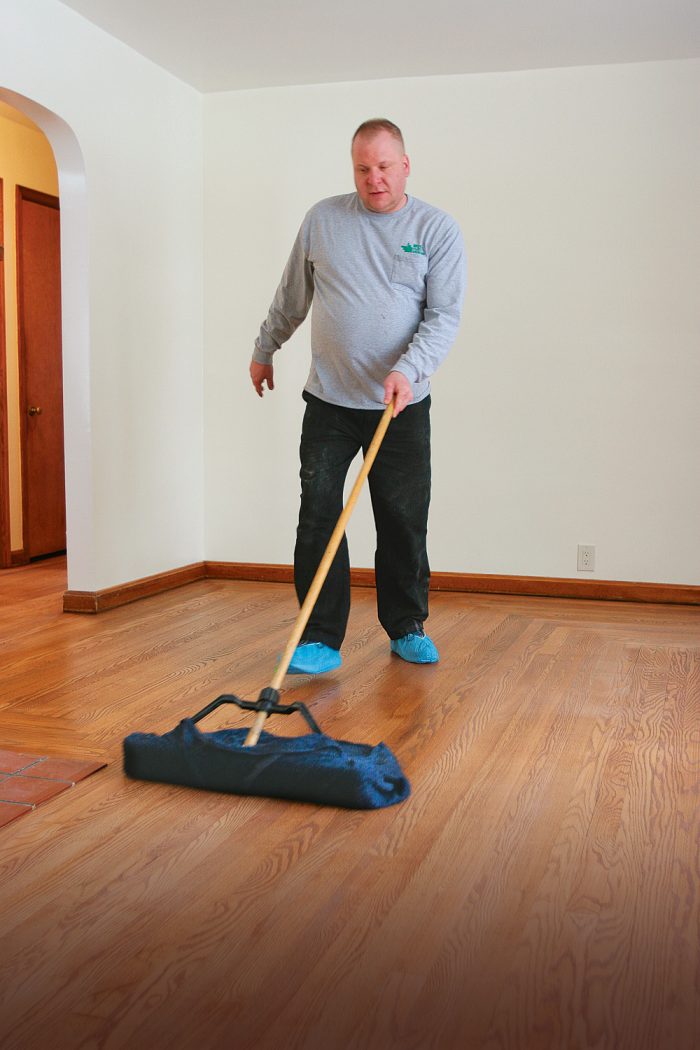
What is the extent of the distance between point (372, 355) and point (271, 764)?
1.43m

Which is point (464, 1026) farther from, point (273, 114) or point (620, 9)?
point (273, 114)

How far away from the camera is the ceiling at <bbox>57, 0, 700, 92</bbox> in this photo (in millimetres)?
3770

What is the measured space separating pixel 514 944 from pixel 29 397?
15.4ft

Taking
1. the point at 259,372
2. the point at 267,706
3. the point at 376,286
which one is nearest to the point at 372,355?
the point at 376,286

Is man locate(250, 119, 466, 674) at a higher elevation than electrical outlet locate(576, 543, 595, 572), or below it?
higher

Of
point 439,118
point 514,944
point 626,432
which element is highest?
point 439,118

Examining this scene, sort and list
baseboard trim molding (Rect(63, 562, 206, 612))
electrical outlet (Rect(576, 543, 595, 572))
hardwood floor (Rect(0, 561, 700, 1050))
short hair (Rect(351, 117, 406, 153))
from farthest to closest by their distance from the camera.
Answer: electrical outlet (Rect(576, 543, 595, 572))
baseboard trim molding (Rect(63, 562, 206, 612))
short hair (Rect(351, 117, 406, 153))
hardwood floor (Rect(0, 561, 700, 1050))

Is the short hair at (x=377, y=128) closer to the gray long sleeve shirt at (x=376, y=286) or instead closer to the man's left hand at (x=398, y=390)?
the gray long sleeve shirt at (x=376, y=286)

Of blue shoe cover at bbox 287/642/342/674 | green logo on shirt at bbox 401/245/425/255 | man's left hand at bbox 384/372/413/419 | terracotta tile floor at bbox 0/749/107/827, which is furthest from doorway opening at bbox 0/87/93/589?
terracotta tile floor at bbox 0/749/107/827

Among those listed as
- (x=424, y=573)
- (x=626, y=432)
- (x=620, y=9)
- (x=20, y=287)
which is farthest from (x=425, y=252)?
(x=20, y=287)

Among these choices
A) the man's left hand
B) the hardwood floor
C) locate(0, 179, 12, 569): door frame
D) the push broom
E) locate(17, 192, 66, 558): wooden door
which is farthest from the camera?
locate(17, 192, 66, 558): wooden door

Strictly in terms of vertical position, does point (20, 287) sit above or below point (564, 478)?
above

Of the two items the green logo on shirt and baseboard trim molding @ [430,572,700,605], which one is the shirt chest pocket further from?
baseboard trim molding @ [430,572,700,605]

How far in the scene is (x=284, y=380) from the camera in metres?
4.79
